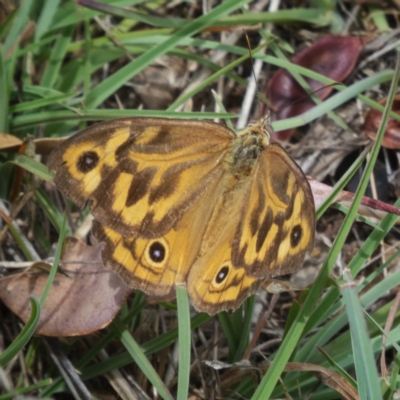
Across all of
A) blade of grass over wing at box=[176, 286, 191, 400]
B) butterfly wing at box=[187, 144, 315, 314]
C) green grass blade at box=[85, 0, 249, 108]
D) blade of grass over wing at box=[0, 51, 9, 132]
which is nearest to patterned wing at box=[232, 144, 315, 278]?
butterfly wing at box=[187, 144, 315, 314]

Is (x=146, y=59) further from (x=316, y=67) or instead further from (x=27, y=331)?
(x=27, y=331)

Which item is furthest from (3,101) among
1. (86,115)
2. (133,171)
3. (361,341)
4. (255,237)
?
(361,341)

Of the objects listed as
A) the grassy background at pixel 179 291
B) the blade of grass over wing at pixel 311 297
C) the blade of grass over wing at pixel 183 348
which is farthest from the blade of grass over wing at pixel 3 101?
the blade of grass over wing at pixel 311 297

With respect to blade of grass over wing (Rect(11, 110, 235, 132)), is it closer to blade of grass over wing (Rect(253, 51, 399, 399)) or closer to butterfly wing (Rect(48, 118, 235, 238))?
butterfly wing (Rect(48, 118, 235, 238))

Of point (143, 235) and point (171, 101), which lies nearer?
point (143, 235)

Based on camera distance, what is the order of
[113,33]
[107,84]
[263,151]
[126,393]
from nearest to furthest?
[263,151] → [126,393] → [107,84] → [113,33]

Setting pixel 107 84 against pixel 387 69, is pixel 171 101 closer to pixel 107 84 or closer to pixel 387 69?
pixel 107 84

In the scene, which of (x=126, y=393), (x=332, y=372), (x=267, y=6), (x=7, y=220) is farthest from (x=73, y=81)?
(x=332, y=372)
